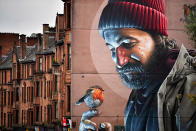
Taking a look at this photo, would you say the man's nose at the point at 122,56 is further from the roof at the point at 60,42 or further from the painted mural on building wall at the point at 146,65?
the roof at the point at 60,42

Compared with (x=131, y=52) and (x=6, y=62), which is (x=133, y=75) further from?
(x=6, y=62)

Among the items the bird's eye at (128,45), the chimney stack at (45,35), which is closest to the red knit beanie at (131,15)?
the bird's eye at (128,45)

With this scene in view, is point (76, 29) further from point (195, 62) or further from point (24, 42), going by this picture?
point (24, 42)

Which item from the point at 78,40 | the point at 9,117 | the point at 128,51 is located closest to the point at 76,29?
the point at 78,40

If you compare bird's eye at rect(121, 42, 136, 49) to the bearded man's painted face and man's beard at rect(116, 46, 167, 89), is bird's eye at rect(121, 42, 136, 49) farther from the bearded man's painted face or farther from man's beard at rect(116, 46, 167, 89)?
man's beard at rect(116, 46, 167, 89)

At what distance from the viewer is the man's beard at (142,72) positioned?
36.1 meters

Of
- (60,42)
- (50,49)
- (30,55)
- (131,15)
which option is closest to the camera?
(131,15)

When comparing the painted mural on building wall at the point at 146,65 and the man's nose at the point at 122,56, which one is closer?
the painted mural on building wall at the point at 146,65

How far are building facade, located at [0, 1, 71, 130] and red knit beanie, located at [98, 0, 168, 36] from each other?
10198 millimetres

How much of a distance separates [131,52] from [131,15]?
2459 millimetres

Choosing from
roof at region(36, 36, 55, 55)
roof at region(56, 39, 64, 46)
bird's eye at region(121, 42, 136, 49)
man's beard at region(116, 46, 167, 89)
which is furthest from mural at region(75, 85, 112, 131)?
roof at region(36, 36, 55, 55)

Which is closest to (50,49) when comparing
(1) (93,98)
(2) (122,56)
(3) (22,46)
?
(3) (22,46)

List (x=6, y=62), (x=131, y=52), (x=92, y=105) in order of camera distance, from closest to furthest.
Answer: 1. (x=92, y=105)
2. (x=131, y=52)
3. (x=6, y=62)

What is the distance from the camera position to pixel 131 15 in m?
A: 36.5
